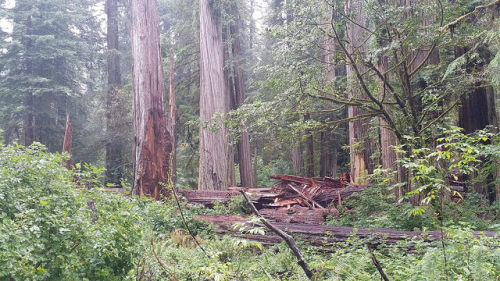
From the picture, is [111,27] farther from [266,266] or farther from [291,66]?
[266,266]

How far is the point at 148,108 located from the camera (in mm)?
11000

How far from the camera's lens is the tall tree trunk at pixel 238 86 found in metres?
17.2

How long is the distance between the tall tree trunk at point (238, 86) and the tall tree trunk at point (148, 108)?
6.18 m

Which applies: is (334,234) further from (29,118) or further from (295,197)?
(29,118)

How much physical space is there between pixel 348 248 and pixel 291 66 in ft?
12.8

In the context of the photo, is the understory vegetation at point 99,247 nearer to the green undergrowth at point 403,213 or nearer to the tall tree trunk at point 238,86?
the green undergrowth at point 403,213

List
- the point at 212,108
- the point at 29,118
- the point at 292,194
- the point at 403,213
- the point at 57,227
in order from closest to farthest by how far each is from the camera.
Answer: the point at 57,227 < the point at 403,213 < the point at 292,194 < the point at 212,108 < the point at 29,118

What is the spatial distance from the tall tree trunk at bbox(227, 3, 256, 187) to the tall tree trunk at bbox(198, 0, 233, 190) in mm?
1844

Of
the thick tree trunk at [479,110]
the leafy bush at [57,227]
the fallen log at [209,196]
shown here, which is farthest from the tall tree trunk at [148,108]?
the thick tree trunk at [479,110]

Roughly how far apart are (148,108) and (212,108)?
12.8 ft

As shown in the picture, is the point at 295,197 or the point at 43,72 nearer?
the point at 295,197

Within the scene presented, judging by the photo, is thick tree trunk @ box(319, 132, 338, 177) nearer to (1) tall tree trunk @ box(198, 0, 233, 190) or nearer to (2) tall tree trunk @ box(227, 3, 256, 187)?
(2) tall tree trunk @ box(227, 3, 256, 187)

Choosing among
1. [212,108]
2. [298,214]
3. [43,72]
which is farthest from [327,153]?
[43,72]

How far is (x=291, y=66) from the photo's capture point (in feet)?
27.7
